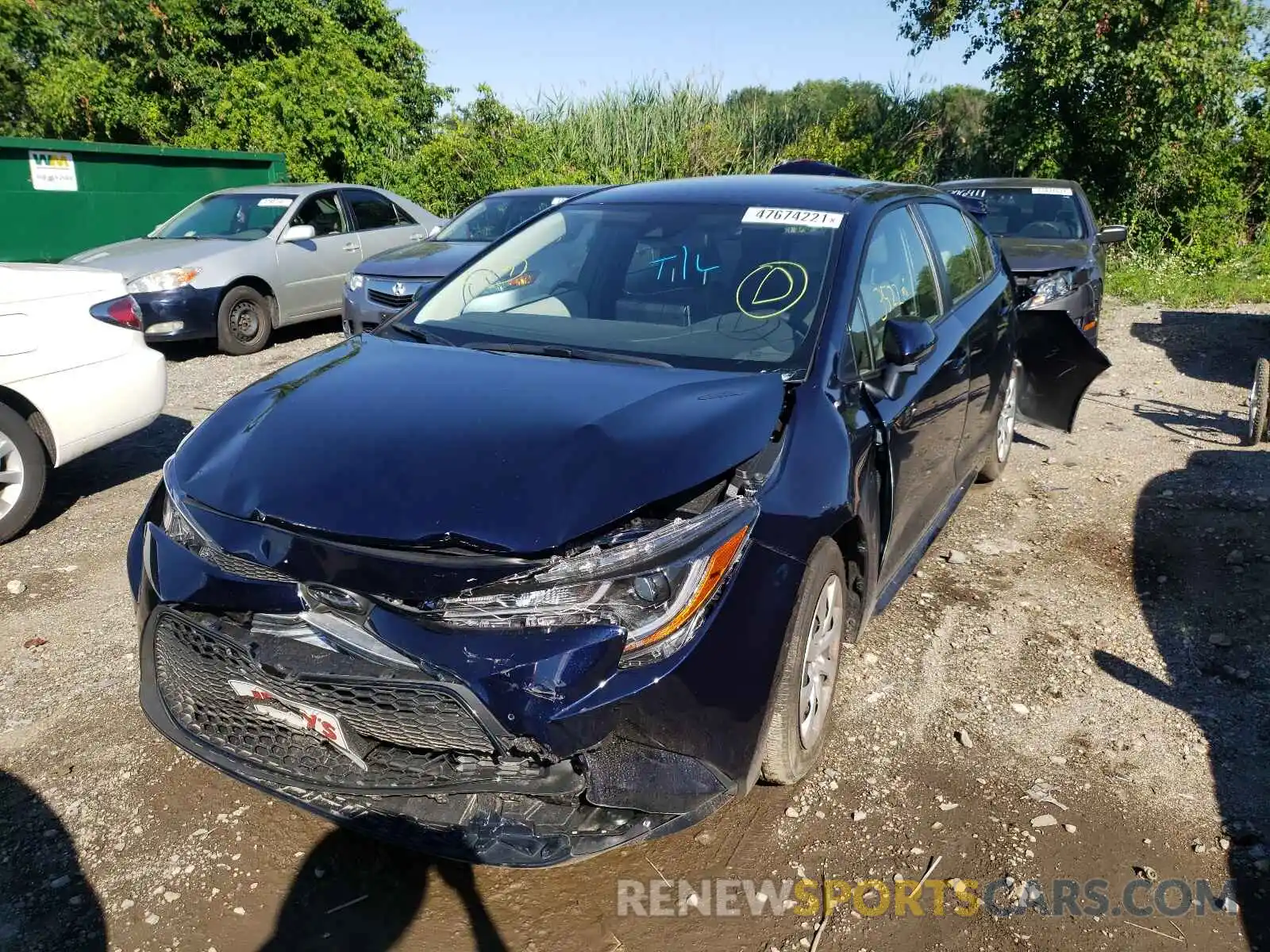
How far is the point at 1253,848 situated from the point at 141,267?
30.6 ft

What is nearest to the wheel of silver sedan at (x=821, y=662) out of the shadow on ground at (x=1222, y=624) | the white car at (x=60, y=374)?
the shadow on ground at (x=1222, y=624)

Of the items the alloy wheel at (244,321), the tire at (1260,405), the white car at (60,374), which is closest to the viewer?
the white car at (60,374)

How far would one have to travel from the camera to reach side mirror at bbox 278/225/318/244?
392 inches

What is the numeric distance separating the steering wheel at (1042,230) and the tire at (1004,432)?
4018 millimetres

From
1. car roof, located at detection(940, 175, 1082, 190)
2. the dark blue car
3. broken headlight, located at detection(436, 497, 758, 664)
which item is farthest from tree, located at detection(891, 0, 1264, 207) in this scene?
broken headlight, located at detection(436, 497, 758, 664)

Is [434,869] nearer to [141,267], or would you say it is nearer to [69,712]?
[69,712]

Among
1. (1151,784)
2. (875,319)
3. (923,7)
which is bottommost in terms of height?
(1151,784)

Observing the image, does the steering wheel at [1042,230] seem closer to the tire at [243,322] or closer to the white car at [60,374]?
the tire at [243,322]

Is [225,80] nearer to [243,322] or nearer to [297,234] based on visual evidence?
[297,234]

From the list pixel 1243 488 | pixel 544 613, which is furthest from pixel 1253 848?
pixel 1243 488

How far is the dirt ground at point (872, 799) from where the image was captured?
102 inches

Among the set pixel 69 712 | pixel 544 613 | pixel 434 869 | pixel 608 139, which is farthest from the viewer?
pixel 608 139

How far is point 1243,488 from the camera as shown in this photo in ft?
19.3

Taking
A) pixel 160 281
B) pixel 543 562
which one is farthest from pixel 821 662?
pixel 160 281
